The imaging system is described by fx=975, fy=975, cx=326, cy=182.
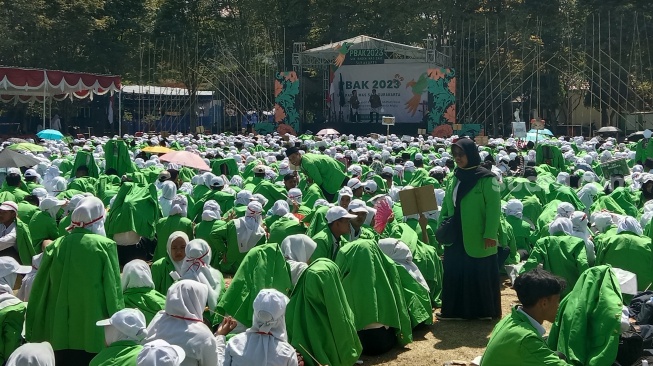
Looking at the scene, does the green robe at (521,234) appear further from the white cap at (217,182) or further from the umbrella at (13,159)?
the umbrella at (13,159)

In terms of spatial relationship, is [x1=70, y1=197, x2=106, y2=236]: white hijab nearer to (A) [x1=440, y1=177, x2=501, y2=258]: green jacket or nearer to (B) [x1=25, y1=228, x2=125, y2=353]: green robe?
(B) [x1=25, y1=228, x2=125, y2=353]: green robe

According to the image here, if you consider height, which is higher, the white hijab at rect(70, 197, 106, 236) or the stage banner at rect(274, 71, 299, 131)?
the stage banner at rect(274, 71, 299, 131)

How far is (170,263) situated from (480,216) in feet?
8.36

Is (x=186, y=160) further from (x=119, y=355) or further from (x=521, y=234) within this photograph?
(x=119, y=355)

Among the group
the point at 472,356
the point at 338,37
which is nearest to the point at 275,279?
the point at 472,356

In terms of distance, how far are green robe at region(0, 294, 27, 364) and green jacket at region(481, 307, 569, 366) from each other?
119 inches

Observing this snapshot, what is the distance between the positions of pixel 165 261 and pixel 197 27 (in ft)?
120

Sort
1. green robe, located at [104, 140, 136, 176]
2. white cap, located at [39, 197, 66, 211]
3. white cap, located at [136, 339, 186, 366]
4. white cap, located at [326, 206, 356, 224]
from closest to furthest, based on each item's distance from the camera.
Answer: white cap, located at [136, 339, 186, 366], white cap, located at [326, 206, 356, 224], white cap, located at [39, 197, 66, 211], green robe, located at [104, 140, 136, 176]

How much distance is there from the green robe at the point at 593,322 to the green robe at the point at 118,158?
1144 cm

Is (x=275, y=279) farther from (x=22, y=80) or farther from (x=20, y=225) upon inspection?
(x=22, y=80)

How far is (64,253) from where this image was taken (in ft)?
20.1

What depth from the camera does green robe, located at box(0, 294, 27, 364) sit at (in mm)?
5984

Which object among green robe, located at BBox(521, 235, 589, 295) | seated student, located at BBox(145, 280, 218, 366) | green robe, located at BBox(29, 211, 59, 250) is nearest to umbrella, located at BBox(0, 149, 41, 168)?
green robe, located at BBox(29, 211, 59, 250)

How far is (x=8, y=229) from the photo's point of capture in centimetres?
855
